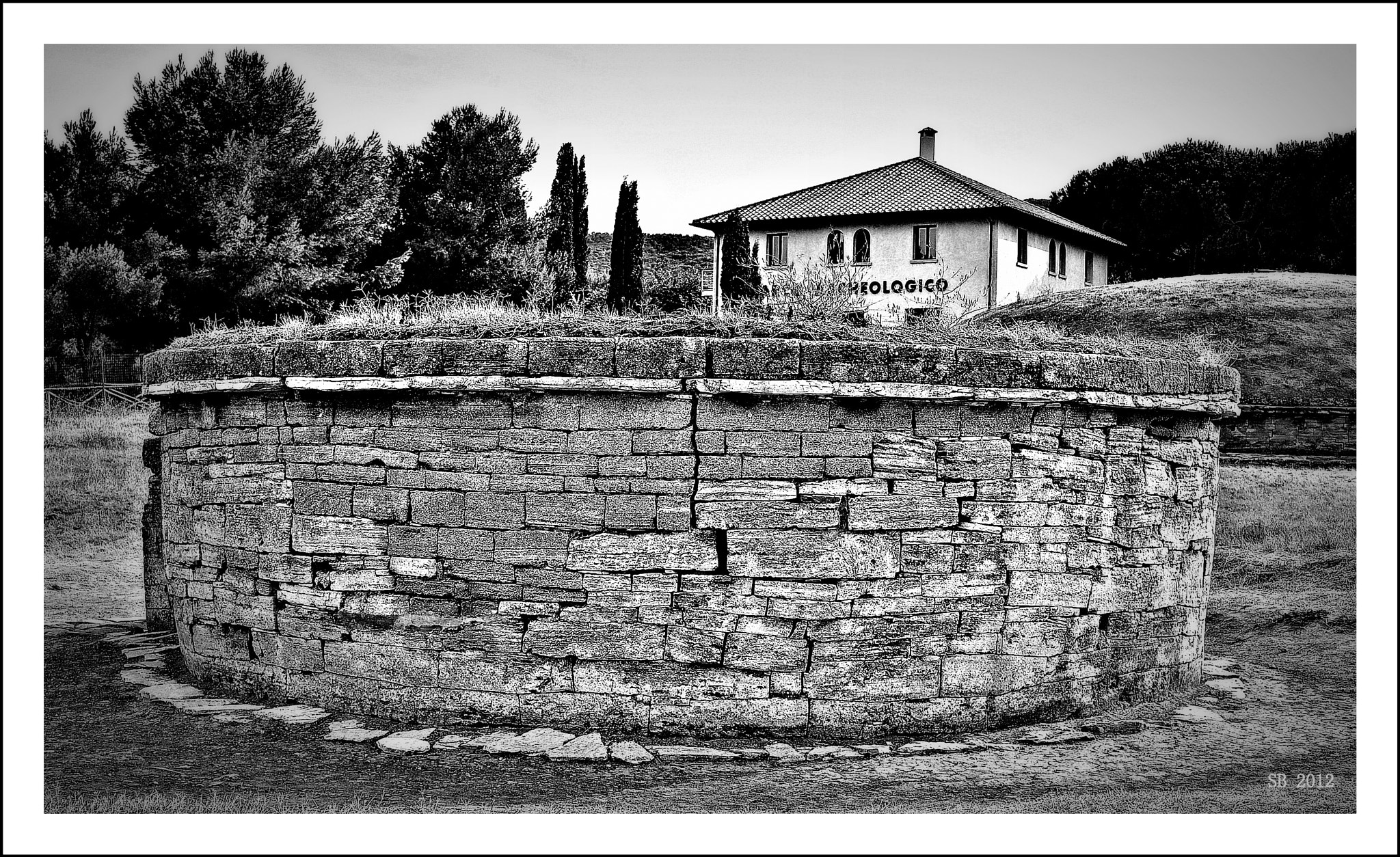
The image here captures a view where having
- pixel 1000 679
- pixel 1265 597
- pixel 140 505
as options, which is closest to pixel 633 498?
pixel 1000 679

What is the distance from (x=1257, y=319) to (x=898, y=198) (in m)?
9.37

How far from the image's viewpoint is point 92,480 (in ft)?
45.4

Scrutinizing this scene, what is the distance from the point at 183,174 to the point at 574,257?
4681 mm

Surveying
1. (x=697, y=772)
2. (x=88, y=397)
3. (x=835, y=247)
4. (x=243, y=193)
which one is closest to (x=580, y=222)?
(x=243, y=193)

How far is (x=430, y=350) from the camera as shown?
6.19 meters

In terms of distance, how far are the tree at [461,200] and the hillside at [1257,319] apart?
933cm

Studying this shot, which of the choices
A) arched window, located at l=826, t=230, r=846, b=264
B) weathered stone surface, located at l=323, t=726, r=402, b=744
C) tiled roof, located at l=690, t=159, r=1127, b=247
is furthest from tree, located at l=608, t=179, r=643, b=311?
arched window, located at l=826, t=230, r=846, b=264

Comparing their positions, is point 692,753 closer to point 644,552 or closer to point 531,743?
point 531,743

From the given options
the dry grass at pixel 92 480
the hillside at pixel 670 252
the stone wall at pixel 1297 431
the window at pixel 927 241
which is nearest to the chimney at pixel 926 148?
the window at pixel 927 241

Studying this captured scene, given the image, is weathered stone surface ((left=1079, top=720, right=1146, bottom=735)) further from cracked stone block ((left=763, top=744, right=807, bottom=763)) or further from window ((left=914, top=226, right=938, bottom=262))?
window ((left=914, top=226, right=938, bottom=262))

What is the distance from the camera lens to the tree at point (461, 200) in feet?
59.6

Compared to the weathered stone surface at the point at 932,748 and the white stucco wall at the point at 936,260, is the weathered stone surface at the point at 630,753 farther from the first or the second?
the white stucco wall at the point at 936,260

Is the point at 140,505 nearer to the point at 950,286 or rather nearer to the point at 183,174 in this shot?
the point at 183,174

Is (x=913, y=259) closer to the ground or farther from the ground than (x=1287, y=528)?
farther from the ground
